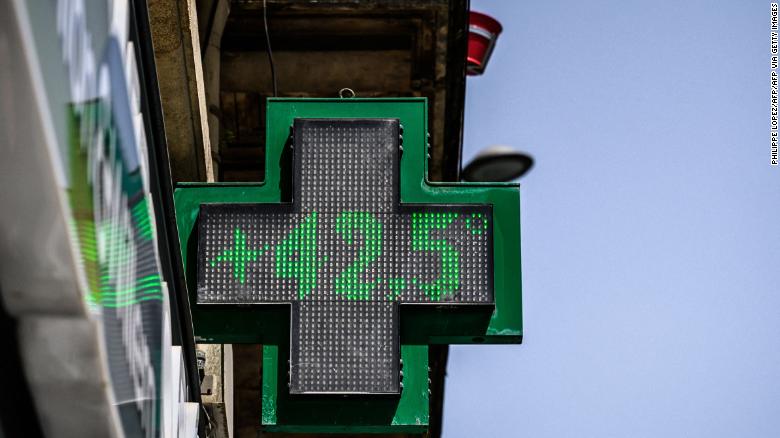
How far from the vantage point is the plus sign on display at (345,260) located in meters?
6.90

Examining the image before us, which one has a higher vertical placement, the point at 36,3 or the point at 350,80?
the point at 36,3

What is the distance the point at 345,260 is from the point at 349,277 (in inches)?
3.7

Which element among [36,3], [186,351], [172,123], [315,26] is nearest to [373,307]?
[186,351]

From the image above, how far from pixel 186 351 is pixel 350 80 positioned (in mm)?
7031

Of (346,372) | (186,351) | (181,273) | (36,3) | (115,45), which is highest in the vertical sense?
(36,3)

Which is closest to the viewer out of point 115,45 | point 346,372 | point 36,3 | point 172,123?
point 36,3

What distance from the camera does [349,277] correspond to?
273 inches

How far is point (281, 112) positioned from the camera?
735 centimetres

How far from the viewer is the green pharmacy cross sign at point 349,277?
6906mm

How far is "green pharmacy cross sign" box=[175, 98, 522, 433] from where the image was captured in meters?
6.91

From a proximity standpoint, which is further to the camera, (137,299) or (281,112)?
(281,112)

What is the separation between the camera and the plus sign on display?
272 inches

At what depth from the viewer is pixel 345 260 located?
22.8 ft

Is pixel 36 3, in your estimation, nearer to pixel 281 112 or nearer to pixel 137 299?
pixel 137 299
